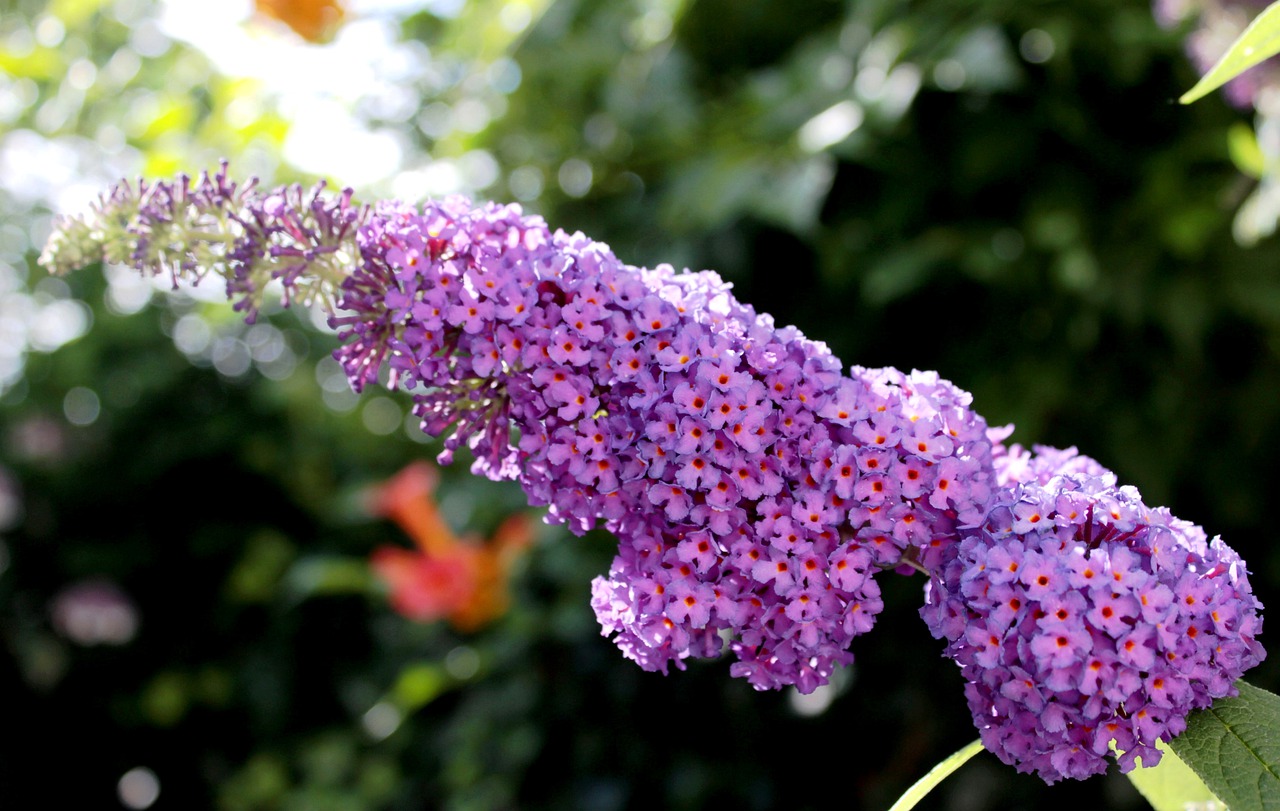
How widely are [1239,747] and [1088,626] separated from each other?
0.43ft

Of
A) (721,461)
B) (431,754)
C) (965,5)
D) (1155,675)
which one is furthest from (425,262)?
(431,754)

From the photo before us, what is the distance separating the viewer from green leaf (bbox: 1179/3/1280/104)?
0.73 meters

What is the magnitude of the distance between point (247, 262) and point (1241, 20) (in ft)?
5.30

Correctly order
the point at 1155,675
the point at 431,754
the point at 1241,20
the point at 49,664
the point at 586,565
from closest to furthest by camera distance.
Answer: the point at 1155,675
the point at 1241,20
the point at 586,565
the point at 431,754
the point at 49,664

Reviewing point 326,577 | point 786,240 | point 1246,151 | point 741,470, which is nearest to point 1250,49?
point 741,470

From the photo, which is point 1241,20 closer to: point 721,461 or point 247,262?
point 721,461

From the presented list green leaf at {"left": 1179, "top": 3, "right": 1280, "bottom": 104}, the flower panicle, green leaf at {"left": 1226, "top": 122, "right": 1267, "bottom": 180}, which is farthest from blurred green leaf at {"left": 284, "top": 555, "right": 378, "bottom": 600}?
green leaf at {"left": 1179, "top": 3, "right": 1280, "bottom": 104}

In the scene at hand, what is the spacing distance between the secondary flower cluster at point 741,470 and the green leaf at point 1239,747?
20 mm

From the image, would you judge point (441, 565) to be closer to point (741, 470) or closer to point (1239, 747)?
point (741, 470)

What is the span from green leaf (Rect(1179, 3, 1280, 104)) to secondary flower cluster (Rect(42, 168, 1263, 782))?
0.27m

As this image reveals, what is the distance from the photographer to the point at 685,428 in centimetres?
81

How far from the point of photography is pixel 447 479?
2951mm

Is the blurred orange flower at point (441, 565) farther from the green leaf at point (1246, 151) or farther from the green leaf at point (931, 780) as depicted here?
the green leaf at point (931, 780)

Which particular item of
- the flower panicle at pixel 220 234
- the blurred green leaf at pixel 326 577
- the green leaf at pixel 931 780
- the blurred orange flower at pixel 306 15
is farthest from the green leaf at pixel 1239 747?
the blurred green leaf at pixel 326 577
